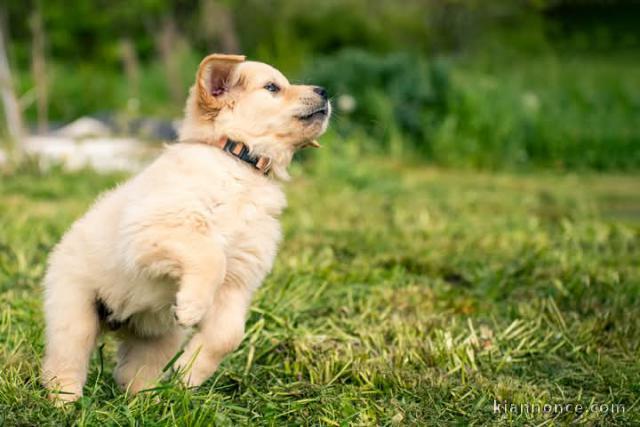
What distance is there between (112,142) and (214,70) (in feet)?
22.4

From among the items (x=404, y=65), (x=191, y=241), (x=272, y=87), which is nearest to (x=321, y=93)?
(x=272, y=87)

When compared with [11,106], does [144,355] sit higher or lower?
higher

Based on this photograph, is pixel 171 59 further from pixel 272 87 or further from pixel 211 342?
pixel 211 342

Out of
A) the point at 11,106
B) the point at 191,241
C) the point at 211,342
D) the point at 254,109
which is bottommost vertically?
the point at 11,106

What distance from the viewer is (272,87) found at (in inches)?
115

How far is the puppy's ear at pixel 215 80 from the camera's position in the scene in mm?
Answer: 2789

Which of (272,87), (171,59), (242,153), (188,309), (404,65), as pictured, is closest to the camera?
(188,309)

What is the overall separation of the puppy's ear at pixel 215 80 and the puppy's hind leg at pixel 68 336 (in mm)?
692

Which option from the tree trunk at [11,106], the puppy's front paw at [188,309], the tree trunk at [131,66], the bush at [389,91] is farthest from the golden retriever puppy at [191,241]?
the tree trunk at [131,66]

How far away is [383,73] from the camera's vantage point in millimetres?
9742

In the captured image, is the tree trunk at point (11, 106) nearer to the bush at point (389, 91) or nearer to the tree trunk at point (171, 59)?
the bush at point (389, 91)

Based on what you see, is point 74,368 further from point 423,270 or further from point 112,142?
point 112,142

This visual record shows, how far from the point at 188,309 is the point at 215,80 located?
2.84 ft

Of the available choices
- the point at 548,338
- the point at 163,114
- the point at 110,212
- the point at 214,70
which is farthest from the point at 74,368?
the point at 163,114
